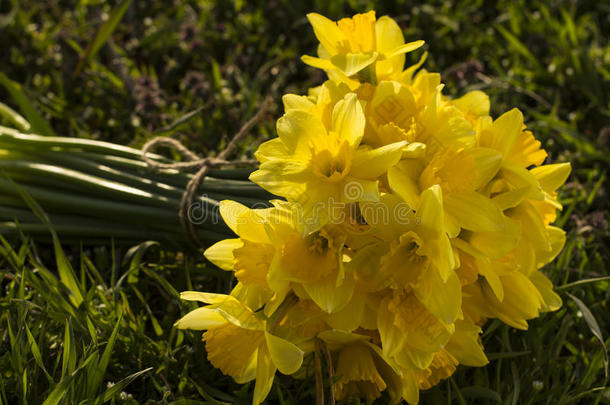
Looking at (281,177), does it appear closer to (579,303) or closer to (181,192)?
(181,192)

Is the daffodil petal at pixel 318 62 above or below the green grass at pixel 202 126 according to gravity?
above

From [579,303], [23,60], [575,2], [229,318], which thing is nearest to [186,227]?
[229,318]

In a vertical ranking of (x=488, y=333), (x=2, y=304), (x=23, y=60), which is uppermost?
(x=23, y=60)

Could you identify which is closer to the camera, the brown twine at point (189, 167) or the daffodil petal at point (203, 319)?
the daffodil petal at point (203, 319)

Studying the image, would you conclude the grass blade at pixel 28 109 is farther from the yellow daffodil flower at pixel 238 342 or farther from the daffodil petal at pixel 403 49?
the daffodil petal at pixel 403 49

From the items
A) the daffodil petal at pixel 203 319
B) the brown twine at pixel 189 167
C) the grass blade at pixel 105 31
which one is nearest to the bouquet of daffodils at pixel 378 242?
the daffodil petal at pixel 203 319

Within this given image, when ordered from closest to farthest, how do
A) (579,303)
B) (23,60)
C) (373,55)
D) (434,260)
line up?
(434,260)
(373,55)
(579,303)
(23,60)

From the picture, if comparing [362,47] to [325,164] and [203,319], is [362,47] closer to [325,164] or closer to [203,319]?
[325,164]

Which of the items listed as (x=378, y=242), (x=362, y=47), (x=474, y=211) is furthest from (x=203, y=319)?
(x=362, y=47)
